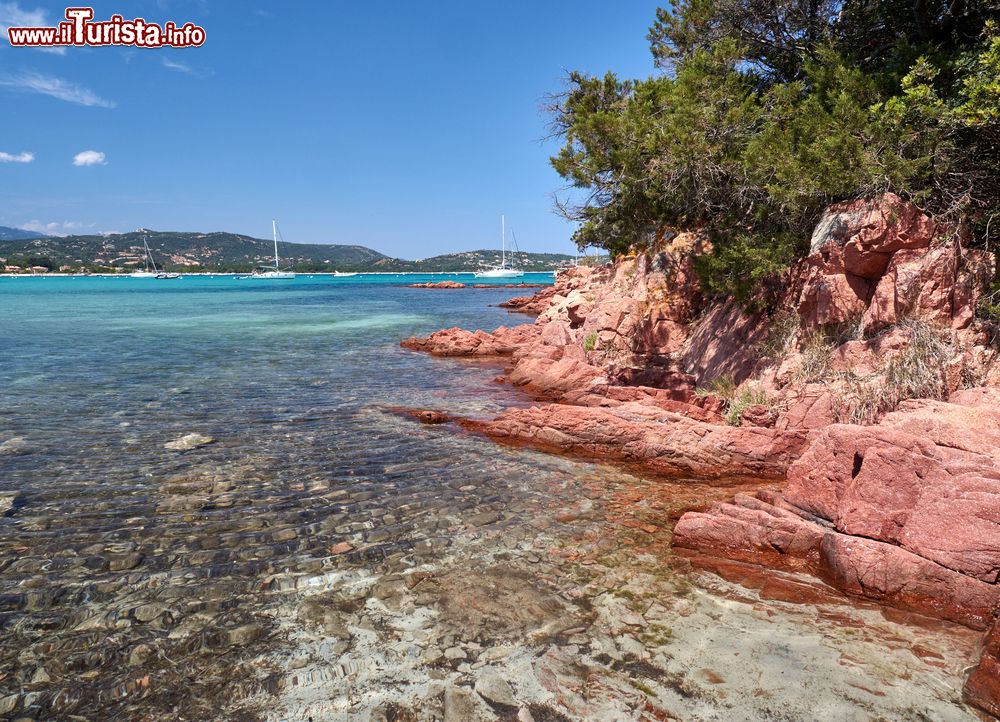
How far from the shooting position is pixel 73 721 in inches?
159

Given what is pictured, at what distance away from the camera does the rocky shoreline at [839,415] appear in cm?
541

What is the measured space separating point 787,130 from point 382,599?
11.1m

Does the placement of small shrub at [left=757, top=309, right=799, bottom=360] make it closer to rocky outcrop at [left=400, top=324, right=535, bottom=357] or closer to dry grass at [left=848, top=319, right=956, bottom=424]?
dry grass at [left=848, top=319, right=956, bottom=424]

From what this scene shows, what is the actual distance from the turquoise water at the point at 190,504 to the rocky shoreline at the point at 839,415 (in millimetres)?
2594

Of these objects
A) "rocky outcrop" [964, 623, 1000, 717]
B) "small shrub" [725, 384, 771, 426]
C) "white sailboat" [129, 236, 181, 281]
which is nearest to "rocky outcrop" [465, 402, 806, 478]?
"small shrub" [725, 384, 771, 426]

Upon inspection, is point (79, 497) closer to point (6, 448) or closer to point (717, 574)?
point (6, 448)

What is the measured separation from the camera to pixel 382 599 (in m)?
5.57

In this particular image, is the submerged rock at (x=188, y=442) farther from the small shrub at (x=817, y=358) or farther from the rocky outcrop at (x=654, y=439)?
the small shrub at (x=817, y=358)

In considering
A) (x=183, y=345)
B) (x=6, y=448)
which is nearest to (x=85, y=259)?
(x=183, y=345)

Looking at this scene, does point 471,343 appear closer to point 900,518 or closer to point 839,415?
point 839,415

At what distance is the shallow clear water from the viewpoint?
14.0ft

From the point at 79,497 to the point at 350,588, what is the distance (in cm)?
497

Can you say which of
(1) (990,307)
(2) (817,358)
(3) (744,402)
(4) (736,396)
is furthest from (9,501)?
(1) (990,307)

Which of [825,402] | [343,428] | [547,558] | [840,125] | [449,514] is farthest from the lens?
[343,428]
